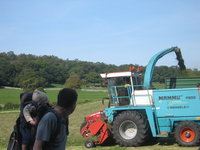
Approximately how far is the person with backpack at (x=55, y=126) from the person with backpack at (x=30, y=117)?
1.27m

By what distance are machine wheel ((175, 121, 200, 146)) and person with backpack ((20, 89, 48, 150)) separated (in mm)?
5728

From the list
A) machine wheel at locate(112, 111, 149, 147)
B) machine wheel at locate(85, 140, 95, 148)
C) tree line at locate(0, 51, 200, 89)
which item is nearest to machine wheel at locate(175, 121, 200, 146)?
machine wheel at locate(112, 111, 149, 147)

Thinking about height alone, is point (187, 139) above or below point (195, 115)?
below

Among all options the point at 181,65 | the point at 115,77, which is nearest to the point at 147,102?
the point at 115,77

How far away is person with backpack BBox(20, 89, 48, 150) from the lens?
173 inches

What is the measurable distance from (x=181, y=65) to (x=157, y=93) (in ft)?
10.1

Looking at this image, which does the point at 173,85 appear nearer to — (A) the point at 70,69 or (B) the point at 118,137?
(B) the point at 118,137

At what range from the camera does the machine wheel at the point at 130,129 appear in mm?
9336

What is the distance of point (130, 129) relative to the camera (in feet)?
32.1

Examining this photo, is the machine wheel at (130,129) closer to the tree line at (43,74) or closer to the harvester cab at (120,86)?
the harvester cab at (120,86)

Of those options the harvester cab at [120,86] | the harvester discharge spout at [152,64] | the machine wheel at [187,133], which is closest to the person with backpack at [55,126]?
the machine wheel at [187,133]

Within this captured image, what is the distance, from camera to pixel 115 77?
10242 millimetres

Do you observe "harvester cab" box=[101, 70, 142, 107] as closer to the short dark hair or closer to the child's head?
the child's head

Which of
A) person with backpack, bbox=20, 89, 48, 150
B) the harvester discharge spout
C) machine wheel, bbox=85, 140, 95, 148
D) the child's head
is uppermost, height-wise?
the harvester discharge spout
